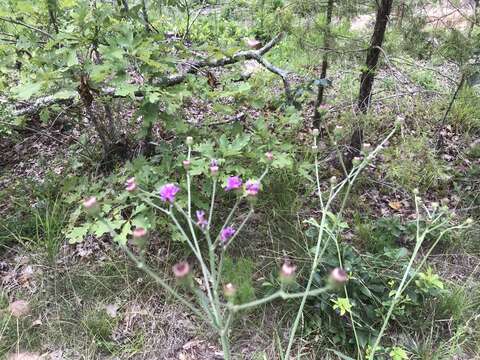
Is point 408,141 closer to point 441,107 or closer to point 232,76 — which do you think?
point 441,107

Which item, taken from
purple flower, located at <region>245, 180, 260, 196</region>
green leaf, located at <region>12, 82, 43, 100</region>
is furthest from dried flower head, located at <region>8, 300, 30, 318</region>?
purple flower, located at <region>245, 180, 260, 196</region>

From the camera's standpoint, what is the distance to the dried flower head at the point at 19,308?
7.38ft

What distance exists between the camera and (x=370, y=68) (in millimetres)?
2820

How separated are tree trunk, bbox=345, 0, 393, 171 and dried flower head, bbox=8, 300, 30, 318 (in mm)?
2406

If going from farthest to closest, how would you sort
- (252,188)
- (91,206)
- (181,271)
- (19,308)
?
(19,308), (252,188), (91,206), (181,271)

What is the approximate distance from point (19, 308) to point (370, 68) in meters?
2.69

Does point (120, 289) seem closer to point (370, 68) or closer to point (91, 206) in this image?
point (91, 206)

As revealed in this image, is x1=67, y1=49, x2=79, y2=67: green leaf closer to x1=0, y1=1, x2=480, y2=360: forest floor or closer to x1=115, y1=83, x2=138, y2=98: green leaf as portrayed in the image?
x1=115, y1=83, x2=138, y2=98: green leaf

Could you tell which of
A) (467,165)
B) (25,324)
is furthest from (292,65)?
(25,324)

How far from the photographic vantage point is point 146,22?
266cm

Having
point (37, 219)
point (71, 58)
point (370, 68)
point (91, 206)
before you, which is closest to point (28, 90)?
point (71, 58)

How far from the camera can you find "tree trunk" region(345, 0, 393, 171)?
269cm

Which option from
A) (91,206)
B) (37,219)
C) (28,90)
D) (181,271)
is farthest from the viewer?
(37,219)

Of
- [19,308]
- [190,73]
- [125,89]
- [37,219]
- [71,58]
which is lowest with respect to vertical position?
[19,308]
